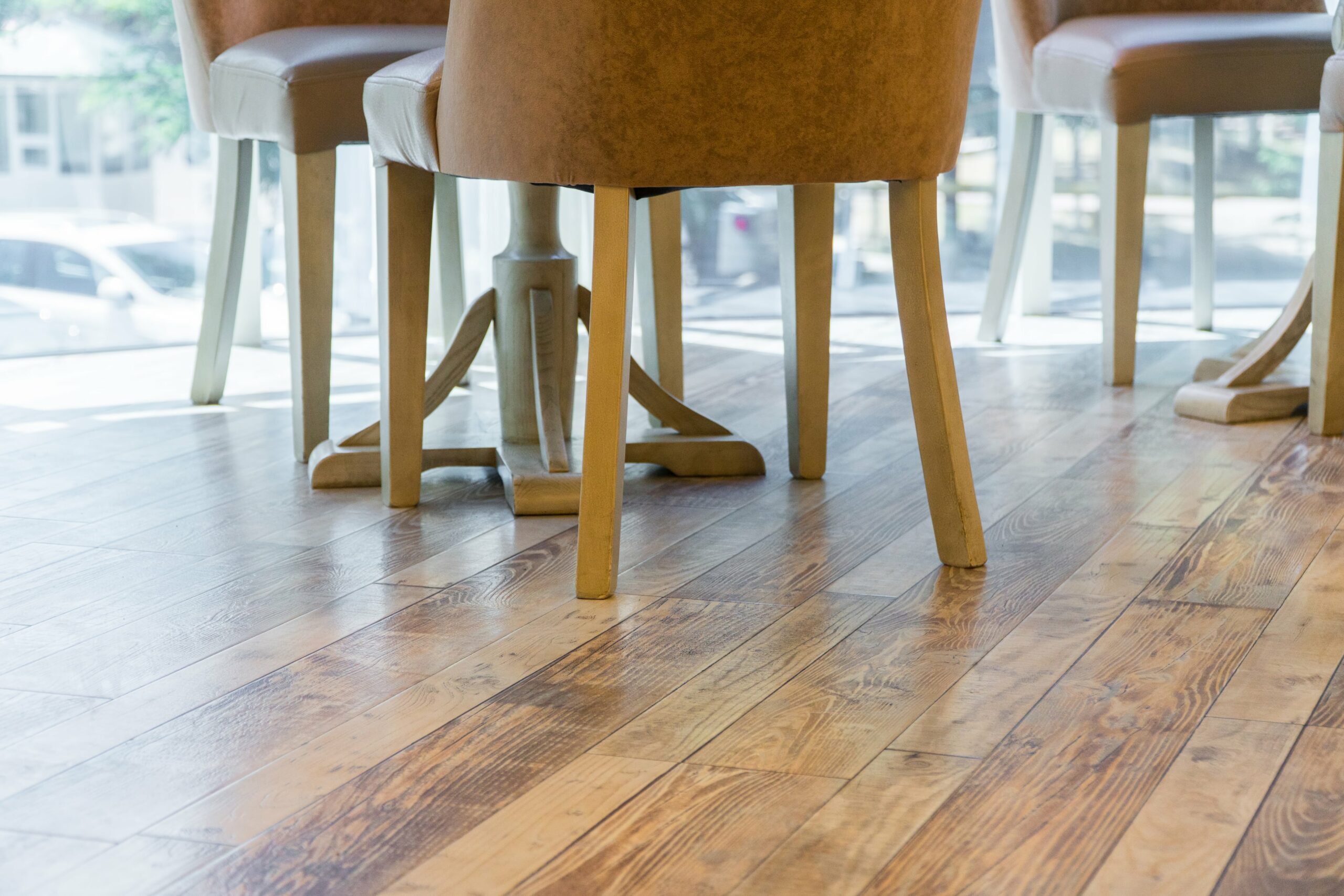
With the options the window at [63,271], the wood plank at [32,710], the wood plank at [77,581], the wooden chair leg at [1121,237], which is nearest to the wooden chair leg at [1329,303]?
the wooden chair leg at [1121,237]

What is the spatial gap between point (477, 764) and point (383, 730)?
0.30 feet

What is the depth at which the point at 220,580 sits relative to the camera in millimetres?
1412

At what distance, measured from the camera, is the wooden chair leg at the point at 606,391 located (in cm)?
133

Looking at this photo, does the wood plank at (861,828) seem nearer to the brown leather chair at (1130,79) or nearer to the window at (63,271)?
the brown leather chair at (1130,79)

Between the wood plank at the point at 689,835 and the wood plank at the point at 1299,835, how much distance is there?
0.24 metres

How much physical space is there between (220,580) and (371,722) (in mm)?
419

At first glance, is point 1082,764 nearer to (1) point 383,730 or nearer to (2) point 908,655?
(2) point 908,655

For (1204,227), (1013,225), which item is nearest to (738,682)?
(1013,225)

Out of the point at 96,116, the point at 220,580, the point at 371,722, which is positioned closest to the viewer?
the point at 371,722

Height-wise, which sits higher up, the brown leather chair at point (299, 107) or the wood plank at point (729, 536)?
the brown leather chair at point (299, 107)

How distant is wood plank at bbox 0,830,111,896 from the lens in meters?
0.83

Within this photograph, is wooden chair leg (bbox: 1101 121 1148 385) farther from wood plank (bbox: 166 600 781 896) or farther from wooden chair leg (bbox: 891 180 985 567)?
wood plank (bbox: 166 600 781 896)

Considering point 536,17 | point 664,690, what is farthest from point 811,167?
point 664,690

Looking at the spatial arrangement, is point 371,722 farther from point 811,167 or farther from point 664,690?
point 811,167
